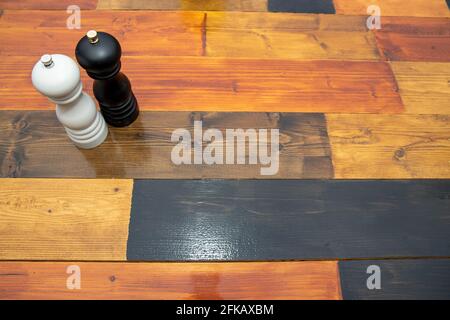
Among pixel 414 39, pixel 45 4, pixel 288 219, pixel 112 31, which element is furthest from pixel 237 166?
pixel 45 4

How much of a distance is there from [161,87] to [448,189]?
2.50ft

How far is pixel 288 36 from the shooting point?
112 cm

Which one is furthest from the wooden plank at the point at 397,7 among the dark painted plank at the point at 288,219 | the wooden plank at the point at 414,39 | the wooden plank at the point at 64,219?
the wooden plank at the point at 64,219

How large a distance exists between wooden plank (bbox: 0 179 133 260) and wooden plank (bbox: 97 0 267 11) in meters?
0.61

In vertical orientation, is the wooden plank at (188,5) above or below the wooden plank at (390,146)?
above

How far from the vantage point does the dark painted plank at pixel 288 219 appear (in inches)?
31.6

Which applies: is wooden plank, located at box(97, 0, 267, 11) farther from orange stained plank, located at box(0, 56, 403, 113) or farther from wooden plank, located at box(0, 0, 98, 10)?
orange stained plank, located at box(0, 56, 403, 113)

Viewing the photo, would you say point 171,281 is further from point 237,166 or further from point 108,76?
point 108,76

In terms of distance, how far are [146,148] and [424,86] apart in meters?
0.79

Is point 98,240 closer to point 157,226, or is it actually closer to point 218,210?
point 157,226

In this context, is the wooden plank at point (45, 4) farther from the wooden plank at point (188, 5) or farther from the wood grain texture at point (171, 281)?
the wood grain texture at point (171, 281)

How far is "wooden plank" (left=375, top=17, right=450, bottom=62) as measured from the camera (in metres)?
1.10

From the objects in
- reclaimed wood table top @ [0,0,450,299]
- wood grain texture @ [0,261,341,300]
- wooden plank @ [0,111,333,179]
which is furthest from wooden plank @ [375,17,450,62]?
wood grain texture @ [0,261,341,300]

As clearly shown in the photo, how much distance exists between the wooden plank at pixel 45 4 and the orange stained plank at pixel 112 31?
0.07 ft
